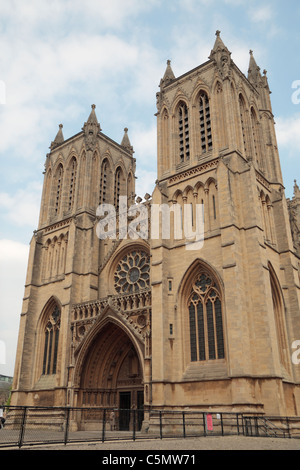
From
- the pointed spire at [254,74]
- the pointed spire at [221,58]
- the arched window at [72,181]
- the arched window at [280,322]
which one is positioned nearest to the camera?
the arched window at [280,322]

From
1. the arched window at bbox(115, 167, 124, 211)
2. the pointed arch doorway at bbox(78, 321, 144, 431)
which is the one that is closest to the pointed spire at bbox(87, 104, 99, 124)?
the arched window at bbox(115, 167, 124, 211)

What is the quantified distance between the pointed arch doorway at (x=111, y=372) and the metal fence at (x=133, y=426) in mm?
1179

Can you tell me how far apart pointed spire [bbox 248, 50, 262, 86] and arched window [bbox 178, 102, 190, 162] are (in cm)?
708

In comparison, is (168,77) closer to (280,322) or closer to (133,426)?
(280,322)

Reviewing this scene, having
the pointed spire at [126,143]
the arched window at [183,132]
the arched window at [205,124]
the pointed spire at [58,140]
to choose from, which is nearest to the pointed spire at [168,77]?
the arched window at [183,132]

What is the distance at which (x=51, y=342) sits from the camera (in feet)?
106

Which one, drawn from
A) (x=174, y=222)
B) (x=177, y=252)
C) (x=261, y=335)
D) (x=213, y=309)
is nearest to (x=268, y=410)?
(x=261, y=335)

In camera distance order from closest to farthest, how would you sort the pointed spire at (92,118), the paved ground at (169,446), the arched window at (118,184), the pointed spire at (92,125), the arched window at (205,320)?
the paved ground at (169,446)
the arched window at (205,320)
the pointed spire at (92,125)
the pointed spire at (92,118)
the arched window at (118,184)

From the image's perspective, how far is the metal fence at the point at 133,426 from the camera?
12.6 meters

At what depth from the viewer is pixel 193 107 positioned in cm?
3050

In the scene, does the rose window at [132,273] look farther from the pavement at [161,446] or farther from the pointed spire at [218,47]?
the pavement at [161,446]

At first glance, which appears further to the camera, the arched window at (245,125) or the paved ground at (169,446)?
the arched window at (245,125)

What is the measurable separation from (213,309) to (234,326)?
8.13 ft

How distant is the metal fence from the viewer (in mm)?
12603
